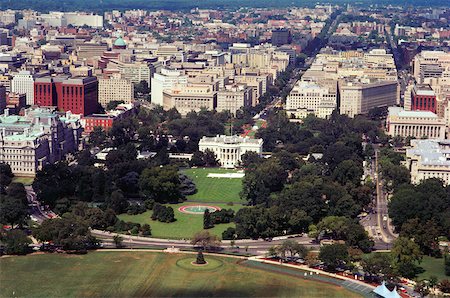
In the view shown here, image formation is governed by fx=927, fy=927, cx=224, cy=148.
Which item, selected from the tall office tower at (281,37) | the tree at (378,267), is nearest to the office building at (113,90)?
the tall office tower at (281,37)

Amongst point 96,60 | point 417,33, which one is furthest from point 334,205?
point 417,33

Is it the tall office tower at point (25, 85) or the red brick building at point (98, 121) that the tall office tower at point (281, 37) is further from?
the red brick building at point (98, 121)

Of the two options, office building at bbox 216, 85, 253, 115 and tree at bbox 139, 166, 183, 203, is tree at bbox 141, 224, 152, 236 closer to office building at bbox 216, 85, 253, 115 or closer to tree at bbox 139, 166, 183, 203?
tree at bbox 139, 166, 183, 203

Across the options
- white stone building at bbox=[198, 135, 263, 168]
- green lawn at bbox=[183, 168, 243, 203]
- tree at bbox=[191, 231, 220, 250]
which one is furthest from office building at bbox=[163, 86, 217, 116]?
tree at bbox=[191, 231, 220, 250]

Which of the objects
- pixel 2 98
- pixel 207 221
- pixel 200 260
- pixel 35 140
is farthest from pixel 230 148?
pixel 200 260

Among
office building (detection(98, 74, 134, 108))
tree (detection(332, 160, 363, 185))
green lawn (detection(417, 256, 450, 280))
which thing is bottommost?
green lawn (detection(417, 256, 450, 280))

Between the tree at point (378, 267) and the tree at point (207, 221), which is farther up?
the tree at point (378, 267)

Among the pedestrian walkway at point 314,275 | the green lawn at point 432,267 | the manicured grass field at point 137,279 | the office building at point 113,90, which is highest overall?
the office building at point 113,90
